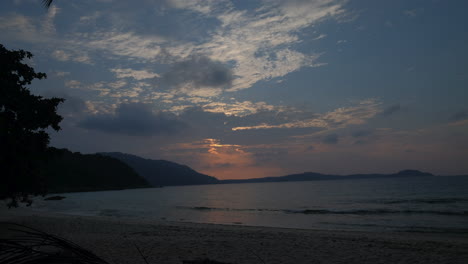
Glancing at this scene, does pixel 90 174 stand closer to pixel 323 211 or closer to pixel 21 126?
pixel 323 211

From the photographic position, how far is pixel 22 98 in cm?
1244

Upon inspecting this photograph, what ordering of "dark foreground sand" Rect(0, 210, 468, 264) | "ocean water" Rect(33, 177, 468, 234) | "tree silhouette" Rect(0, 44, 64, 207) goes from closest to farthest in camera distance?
"dark foreground sand" Rect(0, 210, 468, 264) → "tree silhouette" Rect(0, 44, 64, 207) → "ocean water" Rect(33, 177, 468, 234)

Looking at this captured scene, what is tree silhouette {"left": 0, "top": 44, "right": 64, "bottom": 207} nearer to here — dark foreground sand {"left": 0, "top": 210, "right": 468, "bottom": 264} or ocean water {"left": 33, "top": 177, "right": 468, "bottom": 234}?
dark foreground sand {"left": 0, "top": 210, "right": 468, "bottom": 264}

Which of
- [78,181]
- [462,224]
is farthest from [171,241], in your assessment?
[78,181]

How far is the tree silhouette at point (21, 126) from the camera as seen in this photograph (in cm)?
1199

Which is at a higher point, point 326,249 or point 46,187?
point 46,187

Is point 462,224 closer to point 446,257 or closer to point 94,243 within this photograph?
point 446,257

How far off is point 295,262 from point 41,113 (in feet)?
38.2

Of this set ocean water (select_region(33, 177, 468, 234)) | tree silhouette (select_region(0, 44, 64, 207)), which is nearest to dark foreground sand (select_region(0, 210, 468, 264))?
tree silhouette (select_region(0, 44, 64, 207))

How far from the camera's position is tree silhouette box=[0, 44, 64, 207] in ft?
39.3

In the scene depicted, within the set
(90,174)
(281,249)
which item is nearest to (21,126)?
(281,249)

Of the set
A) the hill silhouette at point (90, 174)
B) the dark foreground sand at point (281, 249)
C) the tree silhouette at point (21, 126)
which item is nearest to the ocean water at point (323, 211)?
the dark foreground sand at point (281, 249)

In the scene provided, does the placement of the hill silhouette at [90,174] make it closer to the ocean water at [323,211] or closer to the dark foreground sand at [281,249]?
the ocean water at [323,211]

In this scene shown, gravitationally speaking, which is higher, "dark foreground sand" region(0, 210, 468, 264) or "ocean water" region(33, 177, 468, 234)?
"dark foreground sand" region(0, 210, 468, 264)
